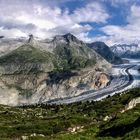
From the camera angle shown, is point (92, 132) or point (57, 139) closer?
point (57, 139)

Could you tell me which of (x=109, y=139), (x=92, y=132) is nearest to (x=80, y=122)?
(x=92, y=132)

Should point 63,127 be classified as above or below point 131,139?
below

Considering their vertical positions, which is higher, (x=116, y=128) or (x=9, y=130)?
(x=116, y=128)

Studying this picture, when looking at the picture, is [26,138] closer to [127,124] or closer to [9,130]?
[127,124]

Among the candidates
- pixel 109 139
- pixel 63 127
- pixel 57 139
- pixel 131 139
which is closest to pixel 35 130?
pixel 63 127

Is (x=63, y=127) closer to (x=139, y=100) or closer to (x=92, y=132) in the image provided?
(x=139, y=100)

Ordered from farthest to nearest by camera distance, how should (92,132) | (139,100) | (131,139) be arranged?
(139,100)
(92,132)
(131,139)

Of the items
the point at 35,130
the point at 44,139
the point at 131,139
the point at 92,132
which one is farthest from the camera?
the point at 35,130

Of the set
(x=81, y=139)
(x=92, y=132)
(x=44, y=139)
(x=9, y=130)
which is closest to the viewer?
(x=81, y=139)

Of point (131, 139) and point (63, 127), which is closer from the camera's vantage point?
point (131, 139)
